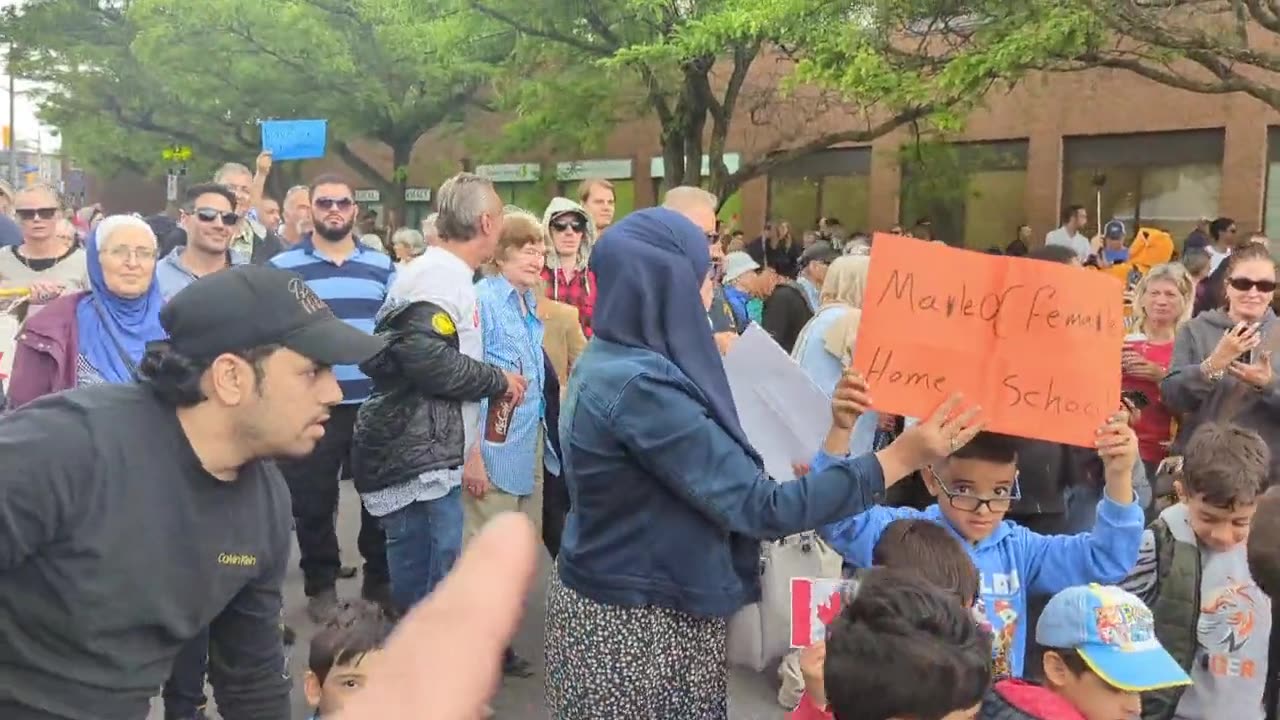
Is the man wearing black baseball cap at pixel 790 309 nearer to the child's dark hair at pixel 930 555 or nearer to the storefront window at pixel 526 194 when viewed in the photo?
the child's dark hair at pixel 930 555

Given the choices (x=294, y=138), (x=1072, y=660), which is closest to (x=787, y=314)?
(x=1072, y=660)

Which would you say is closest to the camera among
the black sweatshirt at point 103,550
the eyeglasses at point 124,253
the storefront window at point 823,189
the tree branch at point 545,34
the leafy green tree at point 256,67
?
the black sweatshirt at point 103,550

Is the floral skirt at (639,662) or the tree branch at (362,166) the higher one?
the tree branch at (362,166)

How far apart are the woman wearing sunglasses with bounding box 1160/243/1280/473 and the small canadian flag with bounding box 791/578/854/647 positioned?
2754mm

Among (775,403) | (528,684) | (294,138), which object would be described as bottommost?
(528,684)

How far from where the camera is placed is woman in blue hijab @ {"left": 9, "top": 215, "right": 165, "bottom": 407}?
427 cm

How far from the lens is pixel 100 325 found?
4.36 meters

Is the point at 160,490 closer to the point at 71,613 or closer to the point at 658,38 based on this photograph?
the point at 71,613

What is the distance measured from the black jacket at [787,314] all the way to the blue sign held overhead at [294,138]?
23.9ft

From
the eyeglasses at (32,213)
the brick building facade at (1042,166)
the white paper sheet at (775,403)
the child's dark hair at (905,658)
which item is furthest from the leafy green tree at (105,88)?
the child's dark hair at (905,658)

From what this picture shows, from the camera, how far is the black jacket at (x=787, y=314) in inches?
293

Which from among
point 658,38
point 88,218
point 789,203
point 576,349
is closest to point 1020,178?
point 789,203

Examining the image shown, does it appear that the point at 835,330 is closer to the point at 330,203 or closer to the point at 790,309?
the point at 330,203

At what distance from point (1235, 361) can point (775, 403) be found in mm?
2753
